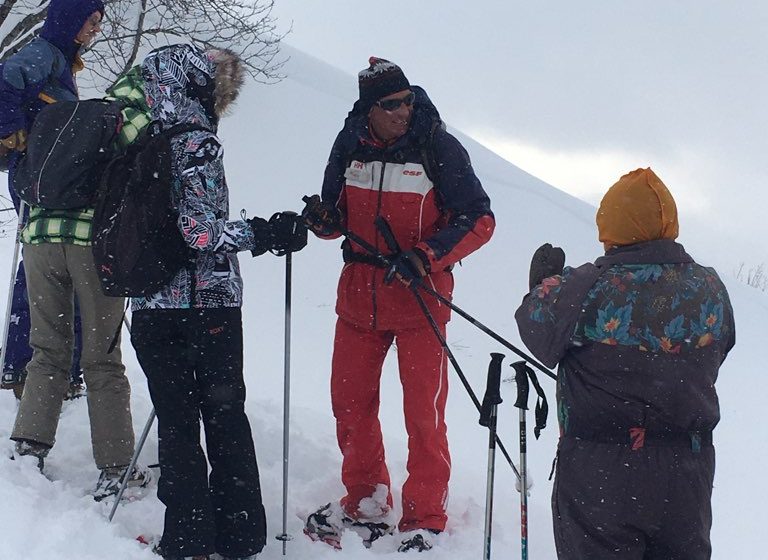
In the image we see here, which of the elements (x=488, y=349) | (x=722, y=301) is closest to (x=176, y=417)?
(x=722, y=301)

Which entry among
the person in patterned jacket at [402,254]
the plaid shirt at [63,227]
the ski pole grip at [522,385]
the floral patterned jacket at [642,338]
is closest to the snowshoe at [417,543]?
the person in patterned jacket at [402,254]

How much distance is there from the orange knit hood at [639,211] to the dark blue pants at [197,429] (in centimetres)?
158

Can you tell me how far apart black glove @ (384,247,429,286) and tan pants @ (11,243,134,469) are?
1300 millimetres

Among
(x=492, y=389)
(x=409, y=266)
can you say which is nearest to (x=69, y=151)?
(x=409, y=266)

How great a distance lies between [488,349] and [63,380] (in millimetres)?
7401

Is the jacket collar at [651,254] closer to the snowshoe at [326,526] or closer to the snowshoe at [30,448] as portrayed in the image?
the snowshoe at [326,526]

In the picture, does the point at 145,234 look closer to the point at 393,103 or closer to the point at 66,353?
the point at 66,353

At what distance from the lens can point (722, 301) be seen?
8.41 feet

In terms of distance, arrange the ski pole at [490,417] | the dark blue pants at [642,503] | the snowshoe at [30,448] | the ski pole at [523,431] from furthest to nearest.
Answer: the snowshoe at [30,448] < the ski pole at [490,417] < the ski pole at [523,431] < the dark blue pants at [642,503]

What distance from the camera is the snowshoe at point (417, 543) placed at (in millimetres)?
3549

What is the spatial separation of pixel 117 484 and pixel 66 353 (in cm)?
68

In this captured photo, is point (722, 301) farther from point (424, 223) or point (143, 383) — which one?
point (143, 383)

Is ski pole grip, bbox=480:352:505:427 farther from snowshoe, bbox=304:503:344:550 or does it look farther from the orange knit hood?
snowshoe, bbox=304:503:344:550

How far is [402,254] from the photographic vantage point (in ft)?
11.6
